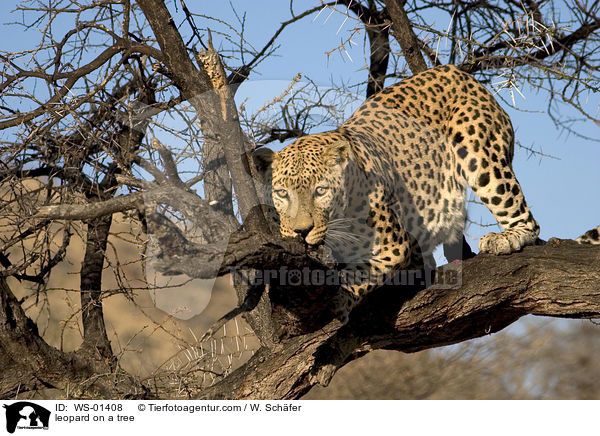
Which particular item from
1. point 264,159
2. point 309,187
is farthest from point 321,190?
point 264,159

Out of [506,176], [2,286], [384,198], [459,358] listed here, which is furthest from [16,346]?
[459,358]

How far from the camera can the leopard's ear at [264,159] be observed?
16.3 ft

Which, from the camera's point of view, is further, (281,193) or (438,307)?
(438,307)

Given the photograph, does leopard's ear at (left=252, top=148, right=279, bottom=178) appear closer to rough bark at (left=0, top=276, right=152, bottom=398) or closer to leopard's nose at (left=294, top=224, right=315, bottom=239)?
leopard's nose at (left=294, top=224, right=315, bottom=239)

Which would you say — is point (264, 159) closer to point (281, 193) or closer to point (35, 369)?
point (281, 193)

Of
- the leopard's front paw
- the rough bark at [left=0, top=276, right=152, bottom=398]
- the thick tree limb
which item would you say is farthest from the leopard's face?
the thick tree limb

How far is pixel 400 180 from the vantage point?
5504 mm

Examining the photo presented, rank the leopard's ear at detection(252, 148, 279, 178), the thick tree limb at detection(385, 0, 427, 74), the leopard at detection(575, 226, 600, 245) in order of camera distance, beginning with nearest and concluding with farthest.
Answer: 1. the leopard's ear at detection(252, 148, 279, 178)
2. the leopard at detection(575, 226, 600, 245)
3. the thick tree limb at detection(385, 0, 427, 74)

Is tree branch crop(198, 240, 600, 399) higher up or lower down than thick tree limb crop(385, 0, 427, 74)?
lower down

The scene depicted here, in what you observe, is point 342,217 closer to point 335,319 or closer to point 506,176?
point 335,319

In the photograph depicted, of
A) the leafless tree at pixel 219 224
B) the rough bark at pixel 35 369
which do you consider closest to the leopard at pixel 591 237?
the leafless tree at pixel 219 224

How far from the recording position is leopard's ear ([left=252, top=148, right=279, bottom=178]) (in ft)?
16.3

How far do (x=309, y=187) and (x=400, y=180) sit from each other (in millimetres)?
1144

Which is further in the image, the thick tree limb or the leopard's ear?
the thick tree limb
